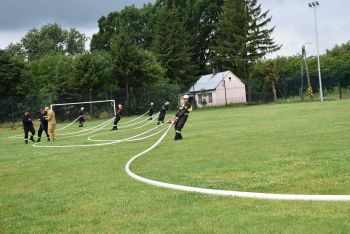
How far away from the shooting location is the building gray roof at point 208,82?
6683cm

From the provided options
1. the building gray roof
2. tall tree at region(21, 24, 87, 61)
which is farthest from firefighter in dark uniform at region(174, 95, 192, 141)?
tall tree at region(21, 24, 87, 61)

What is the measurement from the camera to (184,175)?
9445 millimetres

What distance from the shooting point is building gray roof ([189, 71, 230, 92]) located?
66831 mm

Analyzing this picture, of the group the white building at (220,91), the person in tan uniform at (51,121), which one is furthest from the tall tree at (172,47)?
the person in tan uniform at (51,121)

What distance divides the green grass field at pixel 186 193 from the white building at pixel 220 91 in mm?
51109

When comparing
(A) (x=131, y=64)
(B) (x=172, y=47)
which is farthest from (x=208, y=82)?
(A) (x=131, y=64)

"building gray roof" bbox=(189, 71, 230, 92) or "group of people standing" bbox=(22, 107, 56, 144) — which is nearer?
"group of people standing" bbox=(22, 107, 56, 144)

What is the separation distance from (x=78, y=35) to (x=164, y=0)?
22.3 m

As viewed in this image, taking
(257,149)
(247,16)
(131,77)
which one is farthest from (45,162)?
(247,16)

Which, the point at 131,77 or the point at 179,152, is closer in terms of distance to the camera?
the point at 179,152

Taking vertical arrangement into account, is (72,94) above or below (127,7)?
below

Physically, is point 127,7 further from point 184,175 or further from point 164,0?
point 184,175

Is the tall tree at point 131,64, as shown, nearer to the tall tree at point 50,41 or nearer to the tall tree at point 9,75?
the tall tree at point 9,75

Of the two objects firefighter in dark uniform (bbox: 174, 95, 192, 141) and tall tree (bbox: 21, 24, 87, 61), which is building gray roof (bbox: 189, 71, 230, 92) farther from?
firefighter in dark uniform (bbox: 174, 95, 192, 141)
